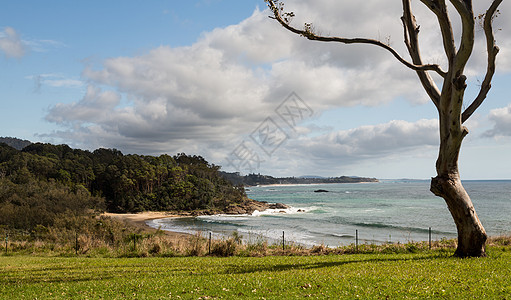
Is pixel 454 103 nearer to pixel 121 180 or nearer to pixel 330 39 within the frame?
pixel 330 39

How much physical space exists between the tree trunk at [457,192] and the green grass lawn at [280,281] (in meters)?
0.67

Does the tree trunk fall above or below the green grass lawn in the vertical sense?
above

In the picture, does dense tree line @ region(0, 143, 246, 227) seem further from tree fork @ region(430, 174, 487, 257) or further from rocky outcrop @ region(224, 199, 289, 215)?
tree fork @ region(430, 174, 487, 257)

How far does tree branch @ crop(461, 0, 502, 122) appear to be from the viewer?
12.2 meters

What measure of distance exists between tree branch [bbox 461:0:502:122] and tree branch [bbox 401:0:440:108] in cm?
119

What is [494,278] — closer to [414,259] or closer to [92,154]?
[414,259]

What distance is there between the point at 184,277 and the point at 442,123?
10.1 metres

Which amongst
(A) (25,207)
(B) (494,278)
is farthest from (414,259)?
(A) (25,207)

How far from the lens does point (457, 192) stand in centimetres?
1264

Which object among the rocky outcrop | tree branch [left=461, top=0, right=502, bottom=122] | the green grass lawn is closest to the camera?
the green grass lawn

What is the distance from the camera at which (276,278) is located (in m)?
9.62

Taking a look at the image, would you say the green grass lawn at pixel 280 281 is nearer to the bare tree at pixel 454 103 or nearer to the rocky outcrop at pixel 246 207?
the bare tree at pixel 454 103

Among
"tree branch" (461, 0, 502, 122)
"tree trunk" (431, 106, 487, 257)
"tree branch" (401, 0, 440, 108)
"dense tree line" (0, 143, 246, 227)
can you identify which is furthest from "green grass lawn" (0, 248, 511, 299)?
"dense tree line" (0, 143, 246, 227)

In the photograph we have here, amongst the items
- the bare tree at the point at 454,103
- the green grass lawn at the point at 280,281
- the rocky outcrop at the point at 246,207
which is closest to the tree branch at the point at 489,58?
the bare tree at the point at 454,103
